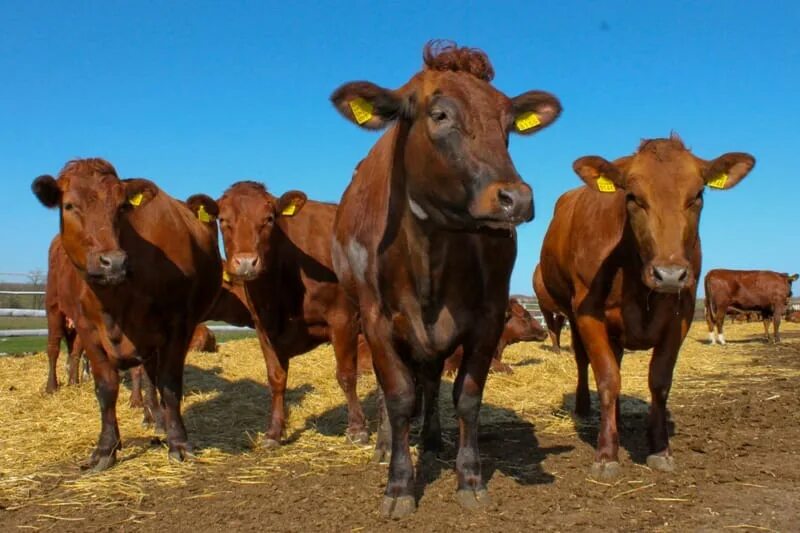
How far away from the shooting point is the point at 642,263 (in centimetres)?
478

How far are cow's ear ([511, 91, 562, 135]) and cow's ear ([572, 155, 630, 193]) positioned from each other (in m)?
0.58

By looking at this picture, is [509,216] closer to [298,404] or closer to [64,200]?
[64,200]

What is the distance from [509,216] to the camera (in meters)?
3.43

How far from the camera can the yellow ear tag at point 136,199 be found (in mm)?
5748

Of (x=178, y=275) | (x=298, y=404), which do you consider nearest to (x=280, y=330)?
(x=178, y=275)

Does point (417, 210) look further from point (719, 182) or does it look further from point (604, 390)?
point (719, 182)

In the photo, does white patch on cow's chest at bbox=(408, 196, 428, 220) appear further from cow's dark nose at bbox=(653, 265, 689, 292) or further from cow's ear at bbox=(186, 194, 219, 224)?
cow's ear at bbox=(186, 194, 219, 224)

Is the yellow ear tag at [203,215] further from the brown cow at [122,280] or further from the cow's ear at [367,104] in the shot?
the cow's ear at [367,104]

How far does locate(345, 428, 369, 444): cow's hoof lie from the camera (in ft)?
20.4

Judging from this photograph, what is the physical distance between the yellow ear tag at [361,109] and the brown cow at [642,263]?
168 cm

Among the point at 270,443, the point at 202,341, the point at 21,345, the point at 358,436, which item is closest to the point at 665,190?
the point at 358,436

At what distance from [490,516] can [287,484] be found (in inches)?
62.7

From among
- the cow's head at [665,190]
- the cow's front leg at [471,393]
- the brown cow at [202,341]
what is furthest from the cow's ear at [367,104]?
the brown cow at [202,341]

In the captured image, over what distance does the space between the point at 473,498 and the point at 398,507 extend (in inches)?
17.7
